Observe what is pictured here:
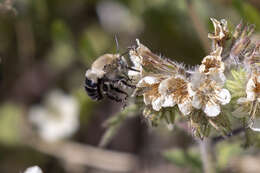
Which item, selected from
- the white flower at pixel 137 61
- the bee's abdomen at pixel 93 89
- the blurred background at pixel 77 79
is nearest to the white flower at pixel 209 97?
the white flower at pixel 137 61

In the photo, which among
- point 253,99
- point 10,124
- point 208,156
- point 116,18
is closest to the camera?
point 253,99

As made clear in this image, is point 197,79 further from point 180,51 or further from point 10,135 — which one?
point 10,135

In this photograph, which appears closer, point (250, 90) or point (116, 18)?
point (250, 90)

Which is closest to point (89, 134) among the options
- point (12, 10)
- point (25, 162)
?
point (25, 162)

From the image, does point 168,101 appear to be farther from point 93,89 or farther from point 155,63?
point 93,89

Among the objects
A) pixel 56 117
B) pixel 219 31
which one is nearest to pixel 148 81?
pixel 219 31

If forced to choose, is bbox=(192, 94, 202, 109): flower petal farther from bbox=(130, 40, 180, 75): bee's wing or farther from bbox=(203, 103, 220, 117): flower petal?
bbox=(130, 40, 180, 75): bee's wing

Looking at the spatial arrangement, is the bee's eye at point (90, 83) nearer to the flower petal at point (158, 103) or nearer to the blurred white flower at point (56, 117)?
the flower petal at point (158, 103)
